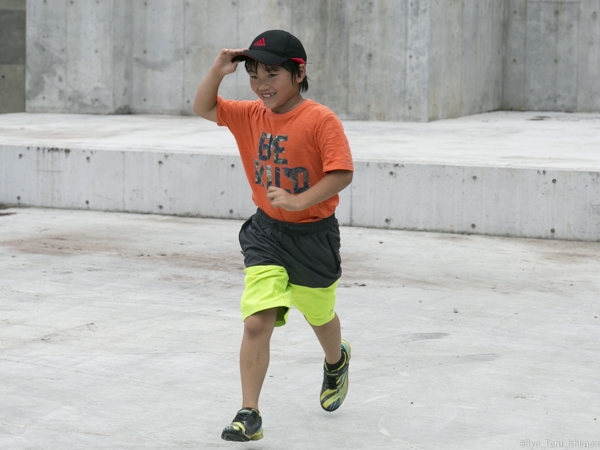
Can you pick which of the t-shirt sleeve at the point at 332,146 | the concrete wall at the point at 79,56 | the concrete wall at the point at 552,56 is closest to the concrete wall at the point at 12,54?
the concrete wall at the point at 79,56

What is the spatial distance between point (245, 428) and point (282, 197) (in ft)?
2.94

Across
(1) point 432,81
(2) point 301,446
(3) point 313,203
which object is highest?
(1) point 432,81

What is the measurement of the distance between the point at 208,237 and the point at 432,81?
21.1 feet

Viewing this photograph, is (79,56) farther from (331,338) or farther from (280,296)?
(280,296)

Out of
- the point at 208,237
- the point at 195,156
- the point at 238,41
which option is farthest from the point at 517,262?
the point at 238,41

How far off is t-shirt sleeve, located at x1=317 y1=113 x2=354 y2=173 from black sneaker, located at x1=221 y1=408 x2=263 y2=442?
3.27ft

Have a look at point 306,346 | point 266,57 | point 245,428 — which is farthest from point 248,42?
point 245,428

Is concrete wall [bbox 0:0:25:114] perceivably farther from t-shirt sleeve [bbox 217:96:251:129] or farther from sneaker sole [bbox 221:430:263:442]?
sneaker sole [bbox 221:430:263:442]

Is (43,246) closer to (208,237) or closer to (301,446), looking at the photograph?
(208,237)

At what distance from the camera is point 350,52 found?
15.3 metres

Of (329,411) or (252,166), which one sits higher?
(252,166)

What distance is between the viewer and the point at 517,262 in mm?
8438

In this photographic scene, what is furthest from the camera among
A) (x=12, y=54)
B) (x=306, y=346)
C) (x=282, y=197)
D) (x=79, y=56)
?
(x=12, y=54)

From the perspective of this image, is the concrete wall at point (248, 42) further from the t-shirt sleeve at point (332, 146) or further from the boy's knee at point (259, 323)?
the boy's knee at point (259, 323)
